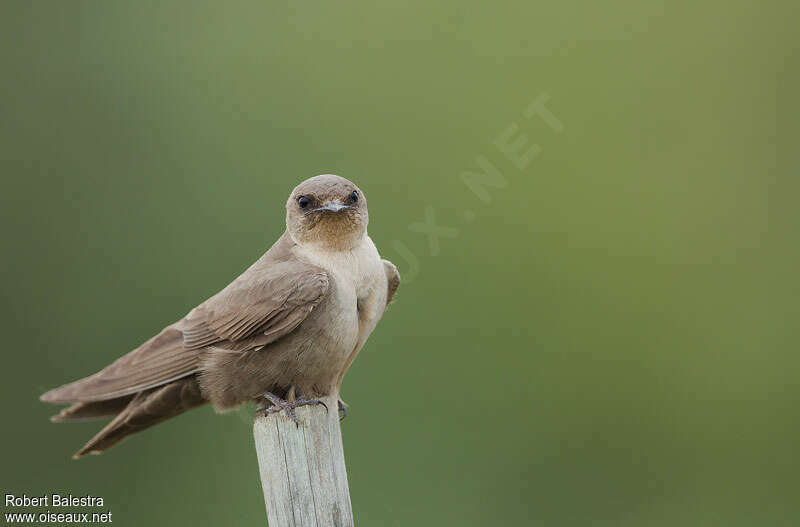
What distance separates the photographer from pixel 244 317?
361 cm

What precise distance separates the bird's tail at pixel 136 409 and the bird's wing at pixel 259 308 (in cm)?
19

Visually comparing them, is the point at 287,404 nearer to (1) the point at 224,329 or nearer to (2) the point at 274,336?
(2) the point at 274,336

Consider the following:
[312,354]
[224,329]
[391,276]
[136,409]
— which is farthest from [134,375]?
[391,276]

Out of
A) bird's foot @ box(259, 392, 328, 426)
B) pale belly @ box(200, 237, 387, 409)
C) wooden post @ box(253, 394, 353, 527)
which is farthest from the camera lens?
pale belly @ box(200, 237, 387, 409)

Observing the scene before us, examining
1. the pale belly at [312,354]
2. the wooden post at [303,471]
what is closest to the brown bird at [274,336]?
the pale belly at [312,354]

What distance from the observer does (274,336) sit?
3523 mm

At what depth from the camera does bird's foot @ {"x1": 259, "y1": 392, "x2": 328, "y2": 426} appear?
3180mm

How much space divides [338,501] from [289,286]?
89cm

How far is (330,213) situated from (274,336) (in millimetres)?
573

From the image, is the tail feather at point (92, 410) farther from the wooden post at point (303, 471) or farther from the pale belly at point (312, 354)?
the wooden post at point (303, 471)

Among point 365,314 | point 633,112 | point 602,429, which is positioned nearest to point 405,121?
point 633,112

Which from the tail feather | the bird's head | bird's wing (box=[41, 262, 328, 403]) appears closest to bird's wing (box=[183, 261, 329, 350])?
bird's wing (box=[41, 262, 328, 403])

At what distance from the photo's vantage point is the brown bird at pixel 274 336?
138 inches

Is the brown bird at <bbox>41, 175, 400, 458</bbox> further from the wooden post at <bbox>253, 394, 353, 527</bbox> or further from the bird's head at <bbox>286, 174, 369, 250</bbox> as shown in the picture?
the wooden post at <bbox>253, 394, 353, 527</bbox>
